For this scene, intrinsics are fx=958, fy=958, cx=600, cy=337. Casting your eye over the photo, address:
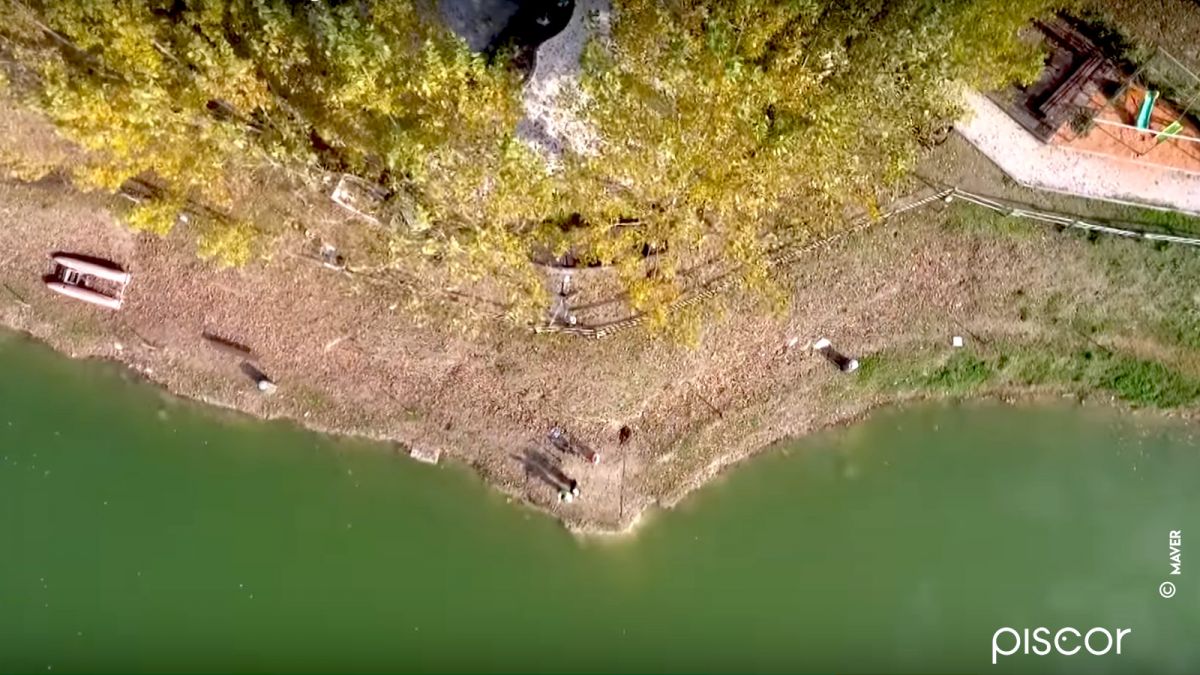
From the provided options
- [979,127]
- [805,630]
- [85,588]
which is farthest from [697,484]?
[85,588]

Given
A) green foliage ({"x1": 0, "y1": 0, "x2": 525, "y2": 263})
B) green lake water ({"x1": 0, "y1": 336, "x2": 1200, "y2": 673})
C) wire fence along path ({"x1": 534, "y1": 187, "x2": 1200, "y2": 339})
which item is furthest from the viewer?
green lake water ({"x1": 0, "y1": 336, "x2": 1200, "y2": 673})

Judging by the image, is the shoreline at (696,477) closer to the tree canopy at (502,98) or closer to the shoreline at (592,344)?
the shoreline at (592,344)

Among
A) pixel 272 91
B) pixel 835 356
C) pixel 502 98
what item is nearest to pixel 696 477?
pixel 835 356

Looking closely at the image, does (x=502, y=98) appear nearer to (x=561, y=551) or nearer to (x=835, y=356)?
(x=835, y=356)

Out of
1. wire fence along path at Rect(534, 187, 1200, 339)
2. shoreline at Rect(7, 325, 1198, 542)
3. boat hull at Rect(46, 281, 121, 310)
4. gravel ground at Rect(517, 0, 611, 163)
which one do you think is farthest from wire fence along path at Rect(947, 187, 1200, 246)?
boat hull at Rect(46, 281, 121, 310)

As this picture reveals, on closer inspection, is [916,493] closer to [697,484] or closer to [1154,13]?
[697,484]

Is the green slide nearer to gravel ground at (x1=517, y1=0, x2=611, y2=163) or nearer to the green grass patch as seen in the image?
the green grass patch

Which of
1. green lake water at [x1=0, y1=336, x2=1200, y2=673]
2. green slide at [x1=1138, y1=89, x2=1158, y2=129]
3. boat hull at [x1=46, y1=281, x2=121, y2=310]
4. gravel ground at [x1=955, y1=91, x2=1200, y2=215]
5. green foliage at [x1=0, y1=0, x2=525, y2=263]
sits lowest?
green lake water at [x1=0, y1=336, x2=1200, y2=673]
